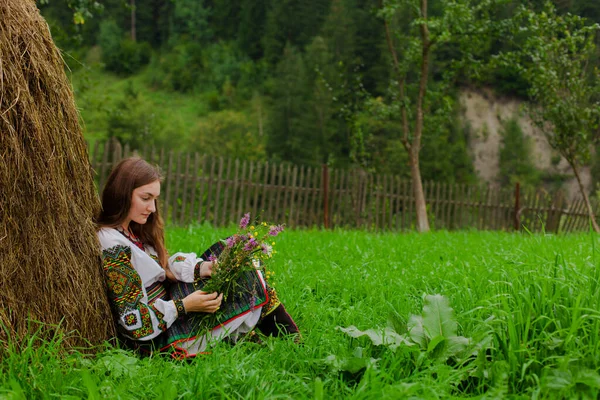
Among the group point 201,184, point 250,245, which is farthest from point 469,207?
point 250,245

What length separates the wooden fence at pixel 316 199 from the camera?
10.0m

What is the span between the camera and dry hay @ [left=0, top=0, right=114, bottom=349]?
2.24 m

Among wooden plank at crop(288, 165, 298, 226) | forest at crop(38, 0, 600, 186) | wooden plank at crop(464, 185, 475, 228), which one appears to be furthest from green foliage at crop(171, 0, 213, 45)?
wooden plank at crop(288, 165, 298, 226)

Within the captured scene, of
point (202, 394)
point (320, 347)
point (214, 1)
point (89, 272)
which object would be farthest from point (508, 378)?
point (214, 1)

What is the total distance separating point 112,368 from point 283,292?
160cm

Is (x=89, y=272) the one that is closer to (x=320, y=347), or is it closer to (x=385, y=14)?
(x=320, y=347)

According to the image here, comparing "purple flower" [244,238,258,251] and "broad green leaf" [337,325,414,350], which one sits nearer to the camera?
"broad green leaf" [337,325,414,350]

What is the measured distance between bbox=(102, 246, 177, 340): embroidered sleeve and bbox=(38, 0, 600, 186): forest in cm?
612

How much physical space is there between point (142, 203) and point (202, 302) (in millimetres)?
581

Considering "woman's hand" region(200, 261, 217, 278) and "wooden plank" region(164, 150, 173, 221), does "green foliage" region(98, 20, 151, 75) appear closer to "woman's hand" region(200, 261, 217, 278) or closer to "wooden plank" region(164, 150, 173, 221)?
"wooden plank" region(164, 150, 173, 221)

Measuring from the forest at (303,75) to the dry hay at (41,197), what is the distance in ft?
19.4

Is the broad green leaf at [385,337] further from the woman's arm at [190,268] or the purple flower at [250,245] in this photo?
the woman's arm at [190,268]

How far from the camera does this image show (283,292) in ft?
12.2

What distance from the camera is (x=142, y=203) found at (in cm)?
280
